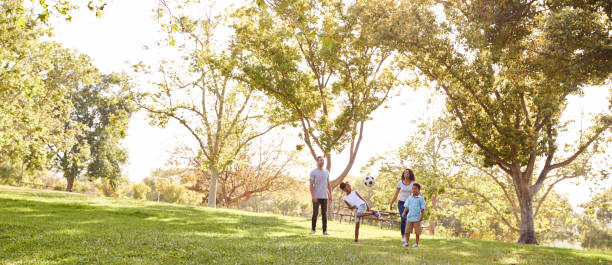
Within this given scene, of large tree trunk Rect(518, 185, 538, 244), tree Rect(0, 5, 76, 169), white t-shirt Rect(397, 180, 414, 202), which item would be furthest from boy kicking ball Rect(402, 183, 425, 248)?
tree Rect(0, 5, 76, 169)

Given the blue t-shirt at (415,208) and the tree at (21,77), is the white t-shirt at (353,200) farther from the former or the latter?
the tree at (21,77)

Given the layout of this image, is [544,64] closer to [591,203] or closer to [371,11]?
[371,11]

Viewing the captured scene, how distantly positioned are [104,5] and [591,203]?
29.0m

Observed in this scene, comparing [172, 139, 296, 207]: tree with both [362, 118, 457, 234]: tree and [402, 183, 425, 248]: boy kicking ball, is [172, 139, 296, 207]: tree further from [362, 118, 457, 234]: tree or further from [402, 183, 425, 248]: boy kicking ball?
[402, 183, 425, 248]: boy kicking ball

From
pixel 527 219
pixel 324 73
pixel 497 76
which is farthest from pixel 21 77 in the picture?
pixel 527 219

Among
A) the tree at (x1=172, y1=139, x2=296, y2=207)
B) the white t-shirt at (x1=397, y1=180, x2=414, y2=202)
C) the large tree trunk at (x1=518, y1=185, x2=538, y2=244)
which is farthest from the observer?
the tree at (x1=172, y1=139, x2=296, y2=207)

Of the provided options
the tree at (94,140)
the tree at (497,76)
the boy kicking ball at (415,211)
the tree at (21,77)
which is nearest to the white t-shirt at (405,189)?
the boy kicking ball at (415,211)

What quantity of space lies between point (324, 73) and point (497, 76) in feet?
37.6

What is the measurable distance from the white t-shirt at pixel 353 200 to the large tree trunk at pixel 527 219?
14.6 m

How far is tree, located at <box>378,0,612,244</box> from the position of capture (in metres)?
15.2

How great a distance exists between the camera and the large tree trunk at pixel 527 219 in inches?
853

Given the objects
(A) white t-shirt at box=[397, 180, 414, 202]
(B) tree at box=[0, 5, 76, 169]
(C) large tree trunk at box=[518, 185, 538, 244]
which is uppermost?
(B) tree at box=[0, 5, 76, 169]

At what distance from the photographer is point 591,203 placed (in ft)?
82.4

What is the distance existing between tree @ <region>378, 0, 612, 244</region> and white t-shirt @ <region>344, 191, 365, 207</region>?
8.40 metres
